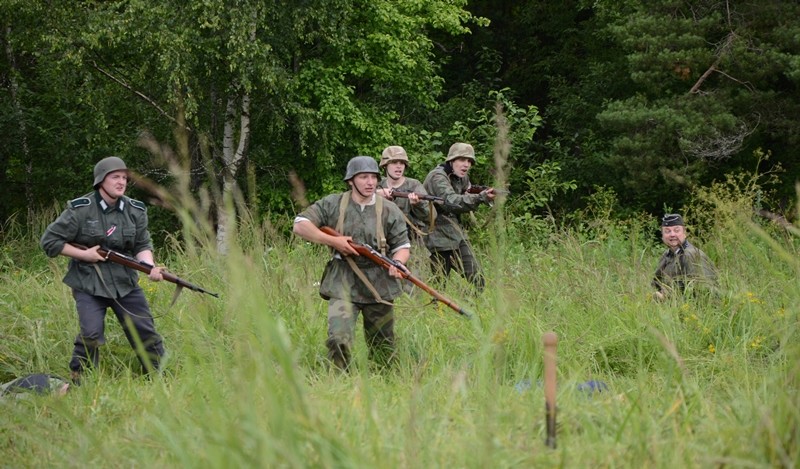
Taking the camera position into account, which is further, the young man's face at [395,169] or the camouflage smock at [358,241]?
the young man's face at [395,169]

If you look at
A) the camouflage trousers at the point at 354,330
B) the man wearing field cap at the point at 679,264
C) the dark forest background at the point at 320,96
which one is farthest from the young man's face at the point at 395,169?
the dark forest background at the point at 320,96

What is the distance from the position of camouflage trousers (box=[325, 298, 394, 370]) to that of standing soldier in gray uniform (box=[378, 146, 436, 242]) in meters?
2.76

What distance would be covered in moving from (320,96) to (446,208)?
8.21 m

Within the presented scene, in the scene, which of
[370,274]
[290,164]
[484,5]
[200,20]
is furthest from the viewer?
[484,5]

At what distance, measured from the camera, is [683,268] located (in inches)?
298

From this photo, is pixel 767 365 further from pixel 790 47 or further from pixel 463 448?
pixel 790 47

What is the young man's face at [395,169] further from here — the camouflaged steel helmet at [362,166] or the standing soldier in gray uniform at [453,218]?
the camouflaged steel helmet at [362,166]

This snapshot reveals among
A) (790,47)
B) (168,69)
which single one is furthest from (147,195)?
(790,47)

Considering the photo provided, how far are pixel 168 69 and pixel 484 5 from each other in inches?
474

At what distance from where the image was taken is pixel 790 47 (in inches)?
643

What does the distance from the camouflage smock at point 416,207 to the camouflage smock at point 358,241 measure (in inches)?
104

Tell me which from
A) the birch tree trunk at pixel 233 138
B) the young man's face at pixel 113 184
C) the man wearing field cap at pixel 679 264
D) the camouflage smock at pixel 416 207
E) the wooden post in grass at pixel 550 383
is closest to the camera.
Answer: the wooden post in grass at pixel 550 383

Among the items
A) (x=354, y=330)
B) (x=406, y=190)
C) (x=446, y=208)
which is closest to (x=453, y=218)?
(x=446, y=208)

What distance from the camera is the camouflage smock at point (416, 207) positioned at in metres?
9.12
